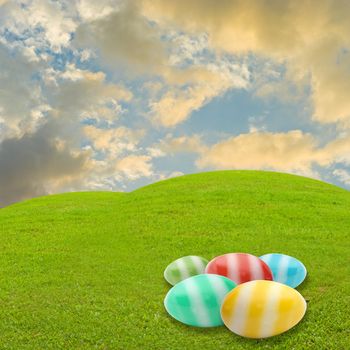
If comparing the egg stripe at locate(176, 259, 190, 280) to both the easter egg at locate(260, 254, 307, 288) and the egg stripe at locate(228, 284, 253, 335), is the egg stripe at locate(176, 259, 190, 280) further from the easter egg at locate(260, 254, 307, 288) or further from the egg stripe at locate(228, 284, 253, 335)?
the egg stripe at locate(228, 284, 253, 335)

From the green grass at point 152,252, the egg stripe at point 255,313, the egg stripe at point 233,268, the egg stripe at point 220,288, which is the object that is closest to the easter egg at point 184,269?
the green grass at point 152,252

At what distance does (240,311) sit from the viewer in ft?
34.1

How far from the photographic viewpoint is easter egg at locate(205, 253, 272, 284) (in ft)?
40.7

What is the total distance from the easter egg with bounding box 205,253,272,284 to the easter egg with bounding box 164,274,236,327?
2.83 feet

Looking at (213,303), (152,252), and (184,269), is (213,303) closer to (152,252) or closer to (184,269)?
(184,269)

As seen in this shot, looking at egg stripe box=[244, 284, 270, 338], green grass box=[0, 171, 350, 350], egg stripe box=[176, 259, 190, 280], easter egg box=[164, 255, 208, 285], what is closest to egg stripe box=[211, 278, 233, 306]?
green grass box=[0, 171, 350, 350]

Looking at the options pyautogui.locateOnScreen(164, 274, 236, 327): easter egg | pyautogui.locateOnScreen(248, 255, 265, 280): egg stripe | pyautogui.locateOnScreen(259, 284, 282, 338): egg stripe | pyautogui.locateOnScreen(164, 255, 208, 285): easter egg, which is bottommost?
pyautogui.locateOnScreen(259, 284, 282, 338): egg stripe

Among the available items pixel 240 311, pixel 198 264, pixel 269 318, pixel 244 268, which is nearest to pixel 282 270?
pixel 244 268

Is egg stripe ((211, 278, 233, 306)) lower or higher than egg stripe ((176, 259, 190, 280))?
lower

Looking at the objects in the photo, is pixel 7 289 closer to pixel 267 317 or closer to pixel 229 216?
pixel 267 317

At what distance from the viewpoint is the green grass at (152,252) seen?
A: 36.0 ft

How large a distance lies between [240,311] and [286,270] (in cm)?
366

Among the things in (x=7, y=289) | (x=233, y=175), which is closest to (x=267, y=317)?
(x=7, y=289)

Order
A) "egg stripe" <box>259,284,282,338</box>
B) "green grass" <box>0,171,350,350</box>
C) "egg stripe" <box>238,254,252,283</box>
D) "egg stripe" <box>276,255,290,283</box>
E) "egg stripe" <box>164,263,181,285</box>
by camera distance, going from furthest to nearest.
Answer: "egg stripe" <box>164,263,181,285</box> < "egg stripe" <box>276,255,290,283</box> < "egg stripe" <box>238,254,252,283</box> < "green grass" <box>0,171,350,350</box> < "egg stripe" <box>259,284,282,338</box>
